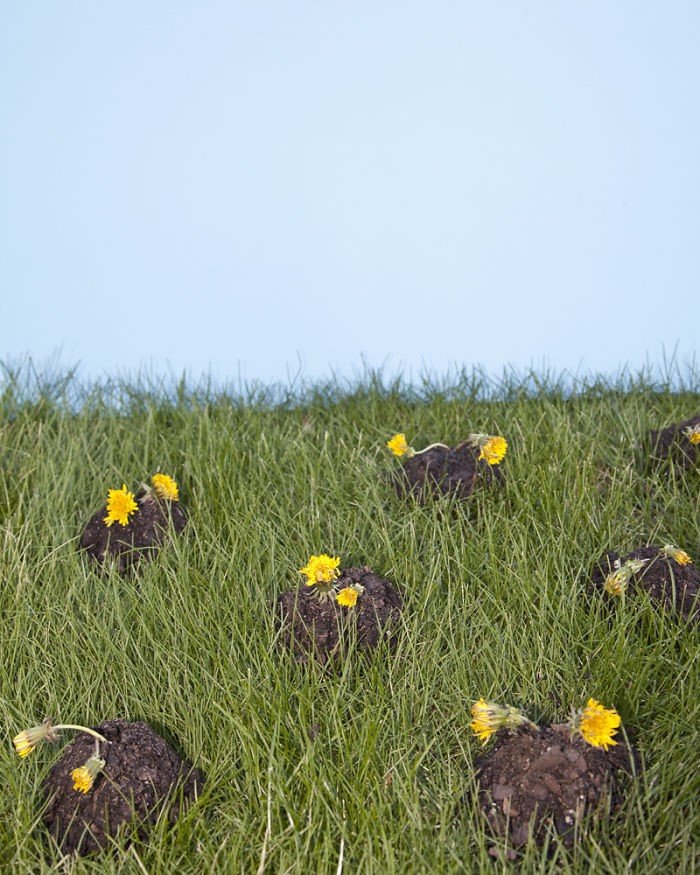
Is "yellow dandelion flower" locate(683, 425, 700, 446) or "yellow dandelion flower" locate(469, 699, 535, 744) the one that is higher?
"yellow dandelion flower" locate(683, 425, 700, 446)

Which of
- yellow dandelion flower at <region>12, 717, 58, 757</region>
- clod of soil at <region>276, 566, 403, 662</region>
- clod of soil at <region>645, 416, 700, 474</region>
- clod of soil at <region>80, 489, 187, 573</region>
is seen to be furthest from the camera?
clod of soil at <region>645, 416, 700, 474</region>

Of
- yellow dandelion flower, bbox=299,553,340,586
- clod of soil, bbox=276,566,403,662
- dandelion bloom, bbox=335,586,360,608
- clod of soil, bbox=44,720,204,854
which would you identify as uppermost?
yellow dandelion flower, bbox=299,553,340,586

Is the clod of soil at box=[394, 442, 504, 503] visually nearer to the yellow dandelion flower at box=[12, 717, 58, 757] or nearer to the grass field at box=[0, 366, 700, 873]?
the grass field at box=[0, 366, 700, 873]

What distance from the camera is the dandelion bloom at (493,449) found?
2844 mm

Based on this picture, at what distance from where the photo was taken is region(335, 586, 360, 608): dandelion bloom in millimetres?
2309

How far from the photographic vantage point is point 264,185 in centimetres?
385

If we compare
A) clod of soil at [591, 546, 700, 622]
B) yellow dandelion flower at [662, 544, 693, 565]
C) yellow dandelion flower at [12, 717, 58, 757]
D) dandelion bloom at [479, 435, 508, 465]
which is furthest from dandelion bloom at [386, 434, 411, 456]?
yellow dandelion flower at [12, 717, 58, 757]

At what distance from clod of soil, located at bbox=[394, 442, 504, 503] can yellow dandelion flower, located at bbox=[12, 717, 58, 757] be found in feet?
3.87

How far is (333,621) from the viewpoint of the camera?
2338 mm

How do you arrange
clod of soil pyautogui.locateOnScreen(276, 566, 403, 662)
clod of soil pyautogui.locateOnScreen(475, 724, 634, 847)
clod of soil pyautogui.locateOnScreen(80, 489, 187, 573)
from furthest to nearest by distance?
clod of soil pyautogui.locateOnScreen(80, 489, 187, 573), clod of soil pyautogui.locateOnScreen(276, 566, 403, 662), clod of soil pyautogui.locateOnScreen(475, 724, 634, 847)

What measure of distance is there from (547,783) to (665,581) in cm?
69

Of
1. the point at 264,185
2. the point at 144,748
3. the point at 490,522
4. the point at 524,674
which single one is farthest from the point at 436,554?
the point at 264,185

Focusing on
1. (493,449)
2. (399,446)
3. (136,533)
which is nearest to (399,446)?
(399,446)

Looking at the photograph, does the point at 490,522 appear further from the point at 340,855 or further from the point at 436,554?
the point at 340,855
